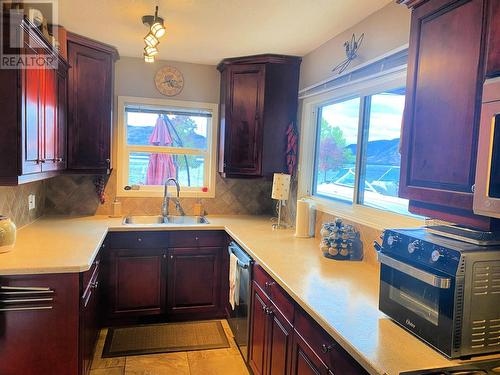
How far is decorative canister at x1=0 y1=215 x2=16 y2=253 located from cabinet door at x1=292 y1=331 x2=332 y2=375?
168 cm

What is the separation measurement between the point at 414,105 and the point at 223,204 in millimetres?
2642

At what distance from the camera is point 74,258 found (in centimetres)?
212

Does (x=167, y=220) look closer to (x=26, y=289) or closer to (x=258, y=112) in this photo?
(x=258, y=112)

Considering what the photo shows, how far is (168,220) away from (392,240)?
262 centimetres

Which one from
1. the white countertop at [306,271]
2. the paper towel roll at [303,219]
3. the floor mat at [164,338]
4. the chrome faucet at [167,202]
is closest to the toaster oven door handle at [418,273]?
the white countertop at [306,271]

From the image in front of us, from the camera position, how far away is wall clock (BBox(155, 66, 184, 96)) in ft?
12.0

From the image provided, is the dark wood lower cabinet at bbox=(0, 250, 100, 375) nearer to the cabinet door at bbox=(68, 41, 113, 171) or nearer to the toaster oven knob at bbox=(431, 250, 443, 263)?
the cabinet door at bbox=(68, 41, 113, 171)

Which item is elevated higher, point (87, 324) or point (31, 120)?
point (31, 120)

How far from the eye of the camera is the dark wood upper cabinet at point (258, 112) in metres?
3.37

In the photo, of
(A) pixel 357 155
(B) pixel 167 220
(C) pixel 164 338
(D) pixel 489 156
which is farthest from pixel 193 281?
(D) pixel 489 156

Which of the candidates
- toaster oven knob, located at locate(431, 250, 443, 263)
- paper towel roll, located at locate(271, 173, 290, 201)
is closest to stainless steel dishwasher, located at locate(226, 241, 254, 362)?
paper towel roll, located at locate(271, 173, 290, 201)

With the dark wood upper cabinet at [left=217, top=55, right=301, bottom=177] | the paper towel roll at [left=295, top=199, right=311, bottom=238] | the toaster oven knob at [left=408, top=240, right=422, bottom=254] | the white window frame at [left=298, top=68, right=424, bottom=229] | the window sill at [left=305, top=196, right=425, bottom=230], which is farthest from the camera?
the dark wood upper cabinet at [left=217, top=55, right=301, bottom=177]

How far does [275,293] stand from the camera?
2037 millimetres

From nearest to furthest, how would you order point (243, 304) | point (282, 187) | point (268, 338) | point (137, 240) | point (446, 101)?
point (446, 101), point (268, 338), point (243, 304), point (137, 240), point (282, 187)
